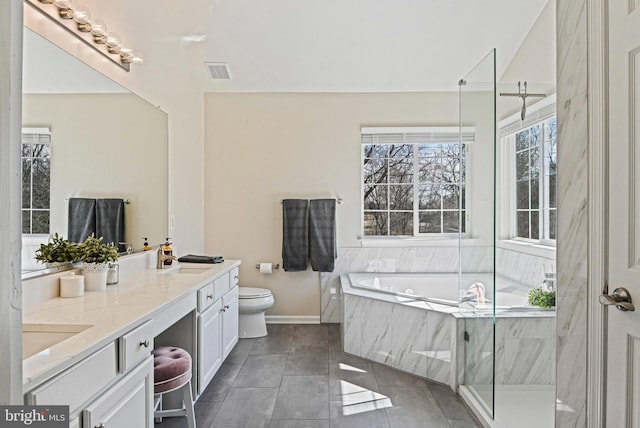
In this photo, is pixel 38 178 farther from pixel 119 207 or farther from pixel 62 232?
pixel 119 207

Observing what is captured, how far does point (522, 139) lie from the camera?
3.03 metres

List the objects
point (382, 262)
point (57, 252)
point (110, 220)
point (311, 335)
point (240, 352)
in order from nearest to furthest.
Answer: point (57, 252) → point (110, 220) → point (240, 352) → point (311, 335) → point (382, 262)

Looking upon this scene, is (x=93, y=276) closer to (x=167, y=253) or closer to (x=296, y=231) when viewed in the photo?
(x=167, y=253)

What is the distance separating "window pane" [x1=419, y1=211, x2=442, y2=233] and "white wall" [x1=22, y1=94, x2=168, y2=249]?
2724 millimetres

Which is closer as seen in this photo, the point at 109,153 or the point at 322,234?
the point at 109,153

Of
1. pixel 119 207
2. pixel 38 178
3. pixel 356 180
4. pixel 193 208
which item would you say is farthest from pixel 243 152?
pixel 38 178

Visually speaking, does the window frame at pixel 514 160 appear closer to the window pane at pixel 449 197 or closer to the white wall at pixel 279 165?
the window pane at pixel 449 197

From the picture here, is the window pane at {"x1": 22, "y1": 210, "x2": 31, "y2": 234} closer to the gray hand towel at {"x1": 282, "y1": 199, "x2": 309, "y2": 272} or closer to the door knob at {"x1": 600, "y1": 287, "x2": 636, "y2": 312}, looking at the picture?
the door knob at {"x1": 600, "y1": 287, "x2": 636, "y2": 312}

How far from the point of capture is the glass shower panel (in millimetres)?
2531

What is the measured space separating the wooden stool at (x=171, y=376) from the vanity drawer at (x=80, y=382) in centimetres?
57

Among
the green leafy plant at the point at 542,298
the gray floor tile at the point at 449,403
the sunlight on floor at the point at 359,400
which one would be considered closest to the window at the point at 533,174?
the green leafy plant at the point at 542,298

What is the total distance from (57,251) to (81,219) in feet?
0.73

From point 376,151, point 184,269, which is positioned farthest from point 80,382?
point 376,151

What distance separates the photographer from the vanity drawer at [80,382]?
109cm
